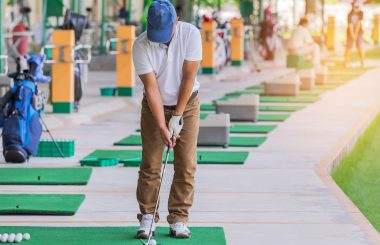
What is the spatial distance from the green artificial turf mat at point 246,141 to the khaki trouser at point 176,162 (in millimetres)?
7383

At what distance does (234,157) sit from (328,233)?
5666mm

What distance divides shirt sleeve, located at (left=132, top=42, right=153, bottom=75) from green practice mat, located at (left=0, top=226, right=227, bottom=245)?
1.23m

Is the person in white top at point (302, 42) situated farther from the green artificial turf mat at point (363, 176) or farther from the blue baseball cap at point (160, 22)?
the blue baseball cap at point (160, 22)

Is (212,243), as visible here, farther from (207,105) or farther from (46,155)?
(207,105)

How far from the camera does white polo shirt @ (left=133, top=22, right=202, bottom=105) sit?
1014cm

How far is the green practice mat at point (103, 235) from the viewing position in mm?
10230

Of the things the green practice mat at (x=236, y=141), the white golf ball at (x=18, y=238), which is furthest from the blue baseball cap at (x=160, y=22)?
the green practice mat at (x=236, y=141)

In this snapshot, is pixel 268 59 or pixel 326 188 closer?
pixel 326 188

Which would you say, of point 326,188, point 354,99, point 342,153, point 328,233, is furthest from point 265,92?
point 328,233

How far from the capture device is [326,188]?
13.3m

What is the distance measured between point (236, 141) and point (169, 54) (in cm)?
832

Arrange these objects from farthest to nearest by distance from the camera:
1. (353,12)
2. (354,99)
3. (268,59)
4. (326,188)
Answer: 1. (268,59)
2. (353,12)
3. (354,99)
4. (326,188)

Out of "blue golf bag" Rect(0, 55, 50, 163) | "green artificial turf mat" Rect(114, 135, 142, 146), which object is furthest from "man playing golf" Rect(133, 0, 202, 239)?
"green artificial turf mat" Rect(114, 135, 142, 146)

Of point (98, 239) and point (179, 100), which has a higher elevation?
point (179, 100)
